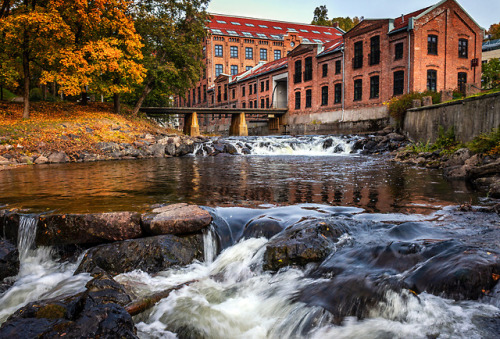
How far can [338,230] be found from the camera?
16.8 ft

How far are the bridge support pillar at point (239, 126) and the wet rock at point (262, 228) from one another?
115 ft

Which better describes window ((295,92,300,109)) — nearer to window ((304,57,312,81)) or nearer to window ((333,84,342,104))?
window ((304,57,312,81))

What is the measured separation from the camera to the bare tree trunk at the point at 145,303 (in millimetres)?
3475

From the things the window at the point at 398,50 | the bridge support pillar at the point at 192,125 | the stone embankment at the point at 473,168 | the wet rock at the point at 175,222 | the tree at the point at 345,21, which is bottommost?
the wet rock at the point at 175,222

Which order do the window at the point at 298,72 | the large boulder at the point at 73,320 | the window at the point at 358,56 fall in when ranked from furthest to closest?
the window at the point at 298,72 < the window at the point at 358,56 < the large boulder at the point at 73,320

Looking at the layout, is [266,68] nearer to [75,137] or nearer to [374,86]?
[374,86]

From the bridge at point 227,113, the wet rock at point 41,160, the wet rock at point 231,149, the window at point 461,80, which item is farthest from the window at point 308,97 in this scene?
the wet rock at point 41,160

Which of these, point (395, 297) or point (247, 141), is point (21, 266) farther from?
point (247, 141)

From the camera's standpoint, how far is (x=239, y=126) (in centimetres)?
4103

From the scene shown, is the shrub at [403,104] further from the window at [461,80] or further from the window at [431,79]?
the window at [461,80]

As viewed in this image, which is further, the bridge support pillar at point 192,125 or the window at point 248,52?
the window at point 248,52

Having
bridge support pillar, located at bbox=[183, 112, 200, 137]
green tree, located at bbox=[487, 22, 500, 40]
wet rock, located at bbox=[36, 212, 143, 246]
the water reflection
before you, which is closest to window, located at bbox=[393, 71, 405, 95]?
bridge support pillar, located at bbox=[183, 112, 200, 137]

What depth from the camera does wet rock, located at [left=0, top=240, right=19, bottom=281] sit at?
4.39 meters

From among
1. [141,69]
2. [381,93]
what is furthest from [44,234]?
[381,93]
